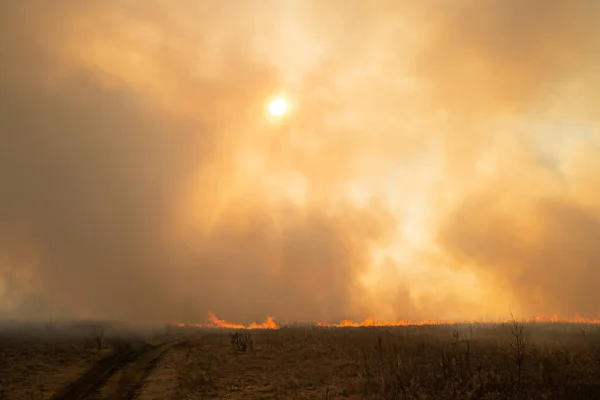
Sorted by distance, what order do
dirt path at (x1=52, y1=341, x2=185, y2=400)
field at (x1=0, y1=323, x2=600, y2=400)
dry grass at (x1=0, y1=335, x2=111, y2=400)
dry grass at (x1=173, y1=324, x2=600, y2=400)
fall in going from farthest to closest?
dry grass at (x1=0, y1=335, x2=111, y2=400) < dirt path at (x1=52, y1=341, x2=185, y2=400) < field at (x1=0, y1=323, x2=600, y2=400) < dry grass at (x1=173, y1=324, x2=600, y2=400)

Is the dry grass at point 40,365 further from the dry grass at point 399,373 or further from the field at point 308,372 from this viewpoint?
the dry grass at point 399,373

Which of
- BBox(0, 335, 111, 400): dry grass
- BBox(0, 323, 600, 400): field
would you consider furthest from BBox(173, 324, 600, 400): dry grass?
BBox(0, 335, 111, 400): dry grass

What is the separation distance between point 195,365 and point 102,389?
31.2 ft

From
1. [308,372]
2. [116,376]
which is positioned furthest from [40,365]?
[308,372]

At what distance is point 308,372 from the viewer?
3003 cm

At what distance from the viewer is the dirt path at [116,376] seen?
23.3m

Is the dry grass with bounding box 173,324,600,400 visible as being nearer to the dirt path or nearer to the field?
the field

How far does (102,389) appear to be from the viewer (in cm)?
2452

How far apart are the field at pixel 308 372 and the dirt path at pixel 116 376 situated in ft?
0.22

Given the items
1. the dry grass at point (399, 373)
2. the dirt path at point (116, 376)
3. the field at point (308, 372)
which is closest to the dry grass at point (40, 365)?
the field at point (308, 372)

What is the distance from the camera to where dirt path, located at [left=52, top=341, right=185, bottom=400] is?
23.3m

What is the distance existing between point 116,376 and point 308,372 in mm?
14159

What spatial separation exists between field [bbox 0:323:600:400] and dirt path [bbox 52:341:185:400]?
67 millimetres

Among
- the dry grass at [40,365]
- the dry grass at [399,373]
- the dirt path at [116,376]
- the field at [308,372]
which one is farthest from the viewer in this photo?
the dry grass at [40,365]
